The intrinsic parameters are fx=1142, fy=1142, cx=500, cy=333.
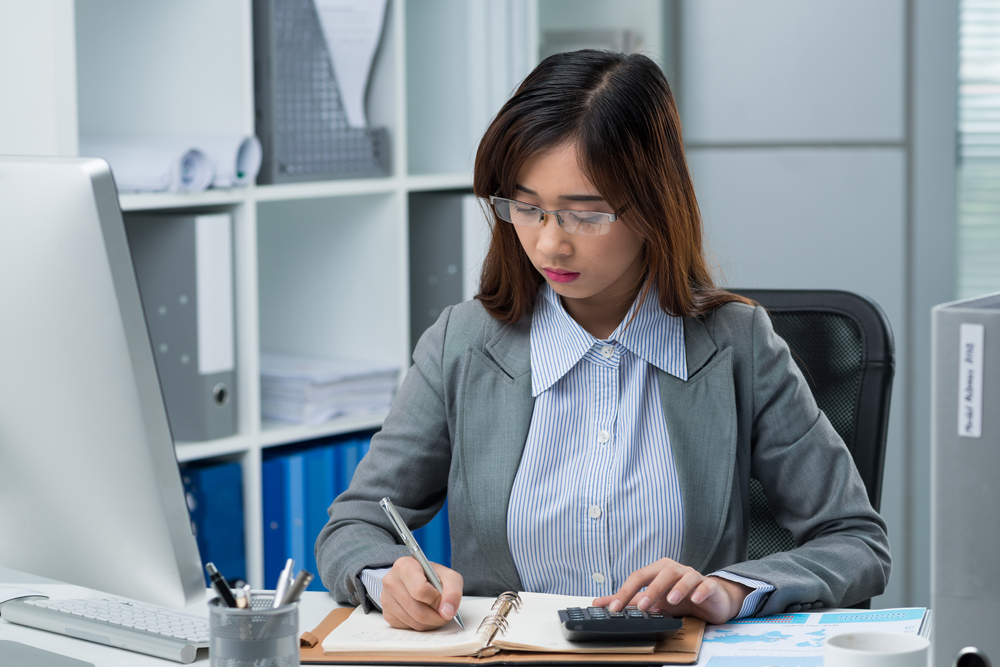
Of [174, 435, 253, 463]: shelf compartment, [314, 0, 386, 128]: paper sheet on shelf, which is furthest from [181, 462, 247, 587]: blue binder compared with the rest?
[314, 0, 386, 128]: paper sheet on shelf

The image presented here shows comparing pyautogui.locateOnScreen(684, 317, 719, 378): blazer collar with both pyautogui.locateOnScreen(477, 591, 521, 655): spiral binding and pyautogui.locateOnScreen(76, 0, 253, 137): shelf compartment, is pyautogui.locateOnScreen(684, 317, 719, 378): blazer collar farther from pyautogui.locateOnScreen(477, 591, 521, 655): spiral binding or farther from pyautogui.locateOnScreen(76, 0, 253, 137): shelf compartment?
pyautogui.locateOnScreen(76, 0, 253, 137): shelf compartment

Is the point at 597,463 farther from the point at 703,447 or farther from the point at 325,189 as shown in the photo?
the point at 325,189

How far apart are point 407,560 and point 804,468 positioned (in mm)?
492

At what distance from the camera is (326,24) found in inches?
91.1

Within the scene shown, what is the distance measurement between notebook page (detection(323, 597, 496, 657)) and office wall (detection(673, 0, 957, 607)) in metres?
1.77

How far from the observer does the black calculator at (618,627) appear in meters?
1.04

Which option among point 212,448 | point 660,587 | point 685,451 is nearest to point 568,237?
point 685,451

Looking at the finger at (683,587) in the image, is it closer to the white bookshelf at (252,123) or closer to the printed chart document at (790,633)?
the printed chart document at (790,633)

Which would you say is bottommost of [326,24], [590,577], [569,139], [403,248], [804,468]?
[590,577]

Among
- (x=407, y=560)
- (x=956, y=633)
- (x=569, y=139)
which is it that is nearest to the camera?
(x=956, y=633)

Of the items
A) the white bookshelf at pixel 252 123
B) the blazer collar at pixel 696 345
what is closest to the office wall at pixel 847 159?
the white bookshelf at pixel 252 123

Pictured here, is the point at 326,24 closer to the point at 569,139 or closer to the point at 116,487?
the point at 569,139

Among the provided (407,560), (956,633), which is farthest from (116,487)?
(956,633)

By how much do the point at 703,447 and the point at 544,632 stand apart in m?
0.38
